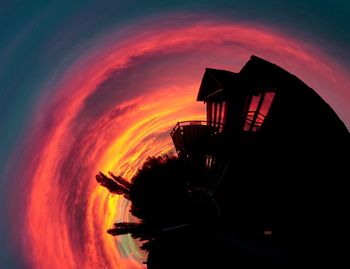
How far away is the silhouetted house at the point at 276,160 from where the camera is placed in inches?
389

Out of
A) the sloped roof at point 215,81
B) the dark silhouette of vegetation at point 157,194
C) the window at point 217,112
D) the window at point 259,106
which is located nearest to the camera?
the dark silhouette of vegetation at point 157,194

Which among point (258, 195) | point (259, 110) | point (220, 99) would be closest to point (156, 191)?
point (258, 195)

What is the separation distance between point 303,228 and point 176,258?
8053 mm

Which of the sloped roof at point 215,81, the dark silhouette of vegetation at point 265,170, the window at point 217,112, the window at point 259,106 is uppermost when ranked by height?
the sloped roof at point 215,81

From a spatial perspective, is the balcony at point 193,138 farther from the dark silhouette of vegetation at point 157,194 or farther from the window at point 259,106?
the window at point 259,106

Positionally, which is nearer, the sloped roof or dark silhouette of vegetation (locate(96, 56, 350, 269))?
dark silhouette of vegetation (locate(96, 56, 350, 269))

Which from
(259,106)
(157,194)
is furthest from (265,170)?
(157,194)

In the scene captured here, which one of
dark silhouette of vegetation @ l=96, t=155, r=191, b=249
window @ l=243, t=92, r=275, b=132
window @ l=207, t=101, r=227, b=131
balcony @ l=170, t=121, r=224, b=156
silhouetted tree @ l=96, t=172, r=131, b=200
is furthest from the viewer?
silhouetted tree @ l=96, t=172, r=131, b=200

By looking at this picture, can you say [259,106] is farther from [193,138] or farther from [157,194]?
[157,194]

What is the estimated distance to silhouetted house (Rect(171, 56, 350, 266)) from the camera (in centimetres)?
989

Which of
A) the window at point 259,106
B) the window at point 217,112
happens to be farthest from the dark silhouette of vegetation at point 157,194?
the window at point 259,106

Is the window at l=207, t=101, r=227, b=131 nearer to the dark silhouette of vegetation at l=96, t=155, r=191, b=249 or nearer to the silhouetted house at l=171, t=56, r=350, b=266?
the silhouetted house at l=171, t=56, r=350, b=266

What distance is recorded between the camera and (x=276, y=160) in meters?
11.2

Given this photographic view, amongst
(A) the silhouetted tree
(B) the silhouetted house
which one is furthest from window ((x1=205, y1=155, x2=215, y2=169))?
(A) the silhouetted tree
